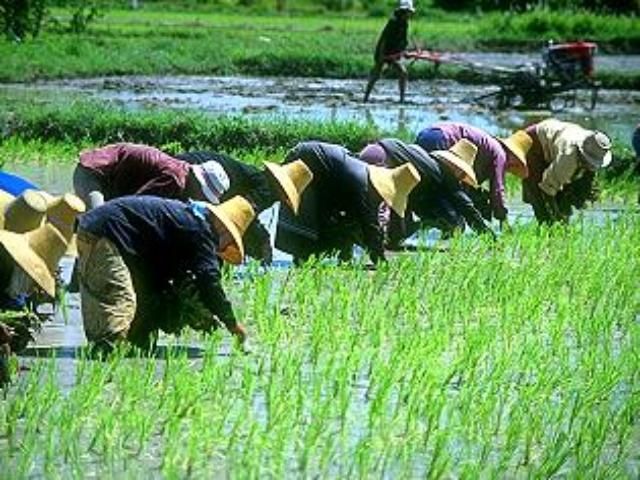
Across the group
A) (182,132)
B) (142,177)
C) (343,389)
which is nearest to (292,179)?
(142,177)

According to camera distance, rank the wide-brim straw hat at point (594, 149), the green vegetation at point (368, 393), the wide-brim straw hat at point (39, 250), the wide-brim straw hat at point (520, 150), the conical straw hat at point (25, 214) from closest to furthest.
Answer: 1. the green vegetation at point (368, 393)
2. the wide-brim straw hat at point (39, 250)
3. the conical straw hat at point (25, 214)
4. the wide-brim straw hat at point (594, 149)
5. the wide-brim straw hat at point (520, 150)

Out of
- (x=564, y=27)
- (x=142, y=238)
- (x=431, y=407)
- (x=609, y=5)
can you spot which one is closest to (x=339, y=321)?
(x=142, y=238)

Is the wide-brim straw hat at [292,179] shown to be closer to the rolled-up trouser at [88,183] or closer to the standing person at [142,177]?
the standing person at [142,177]

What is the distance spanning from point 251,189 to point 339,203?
526mm

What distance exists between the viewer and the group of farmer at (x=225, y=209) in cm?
606

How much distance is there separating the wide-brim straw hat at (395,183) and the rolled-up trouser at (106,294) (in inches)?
93.3

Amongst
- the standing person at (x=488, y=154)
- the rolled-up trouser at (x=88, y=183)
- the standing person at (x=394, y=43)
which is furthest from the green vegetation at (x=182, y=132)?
the standing person at (x=394, y=43)

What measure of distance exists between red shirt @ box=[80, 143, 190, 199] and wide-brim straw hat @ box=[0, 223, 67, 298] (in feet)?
3.54

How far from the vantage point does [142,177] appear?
7.20 meters

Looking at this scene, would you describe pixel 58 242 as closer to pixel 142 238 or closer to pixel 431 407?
pixel 142 238

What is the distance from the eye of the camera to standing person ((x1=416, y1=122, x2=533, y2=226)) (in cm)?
926

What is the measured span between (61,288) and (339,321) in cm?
118

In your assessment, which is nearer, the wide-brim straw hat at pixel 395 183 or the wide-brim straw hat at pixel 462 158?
the wide-brim straw hat at pixel 395 183

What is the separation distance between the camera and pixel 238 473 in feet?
15.0
